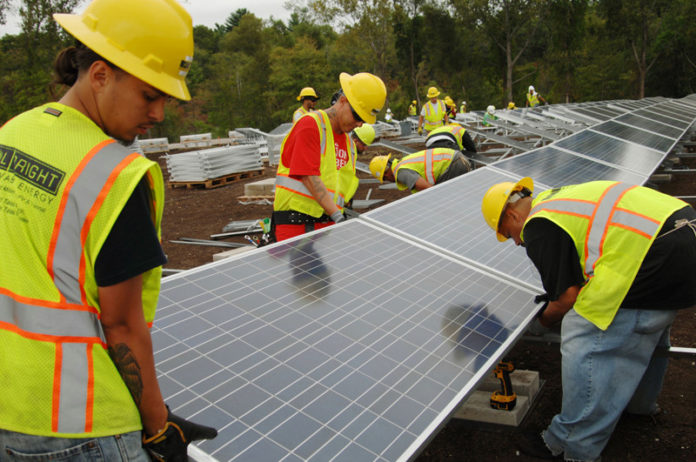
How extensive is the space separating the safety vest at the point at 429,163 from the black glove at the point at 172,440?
4.62m

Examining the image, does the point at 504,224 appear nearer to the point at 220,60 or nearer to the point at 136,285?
the point at 136,285

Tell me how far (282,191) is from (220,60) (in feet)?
208

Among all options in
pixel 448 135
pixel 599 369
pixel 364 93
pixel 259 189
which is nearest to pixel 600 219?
pixel 599 369

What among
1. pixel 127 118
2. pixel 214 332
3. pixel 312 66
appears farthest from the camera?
pixel 312 66

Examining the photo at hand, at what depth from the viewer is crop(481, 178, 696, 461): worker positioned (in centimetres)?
275

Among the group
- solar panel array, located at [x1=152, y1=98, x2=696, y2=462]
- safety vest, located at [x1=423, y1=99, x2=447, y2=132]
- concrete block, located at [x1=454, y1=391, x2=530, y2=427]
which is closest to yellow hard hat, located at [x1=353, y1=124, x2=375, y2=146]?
solar panel array, located at [x1=152, y1=98, x2=696, y2=462]

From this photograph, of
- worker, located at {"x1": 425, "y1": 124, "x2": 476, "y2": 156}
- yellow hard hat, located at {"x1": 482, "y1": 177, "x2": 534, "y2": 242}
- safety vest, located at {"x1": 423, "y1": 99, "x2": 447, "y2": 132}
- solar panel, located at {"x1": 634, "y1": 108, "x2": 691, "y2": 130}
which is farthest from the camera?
safety vest, located at {"x1": 423, "y1": 99, "x2": 447, "y2": 132}

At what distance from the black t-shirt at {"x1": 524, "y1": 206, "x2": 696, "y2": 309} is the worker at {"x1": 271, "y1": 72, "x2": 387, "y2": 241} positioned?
1743 mm

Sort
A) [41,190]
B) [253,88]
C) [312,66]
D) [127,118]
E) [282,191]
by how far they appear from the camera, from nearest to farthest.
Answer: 1. [41,190]
2. [127,118]
3. [282,191]
4. [312,66]
5. [253,88]

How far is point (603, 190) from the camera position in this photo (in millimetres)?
2883

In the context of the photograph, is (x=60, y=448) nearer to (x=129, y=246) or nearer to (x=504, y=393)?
(x=129, y=246)

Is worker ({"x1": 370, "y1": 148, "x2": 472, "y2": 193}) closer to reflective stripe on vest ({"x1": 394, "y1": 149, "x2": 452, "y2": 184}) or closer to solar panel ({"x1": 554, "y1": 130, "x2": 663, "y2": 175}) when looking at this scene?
reflective stripe on vest ({"x1": 394, "y1": 149, "x2": 452, "y2": 184})

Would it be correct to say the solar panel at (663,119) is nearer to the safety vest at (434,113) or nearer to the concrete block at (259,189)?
the safety vest at (434,113)

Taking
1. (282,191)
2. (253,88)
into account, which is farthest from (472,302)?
(253,88)
